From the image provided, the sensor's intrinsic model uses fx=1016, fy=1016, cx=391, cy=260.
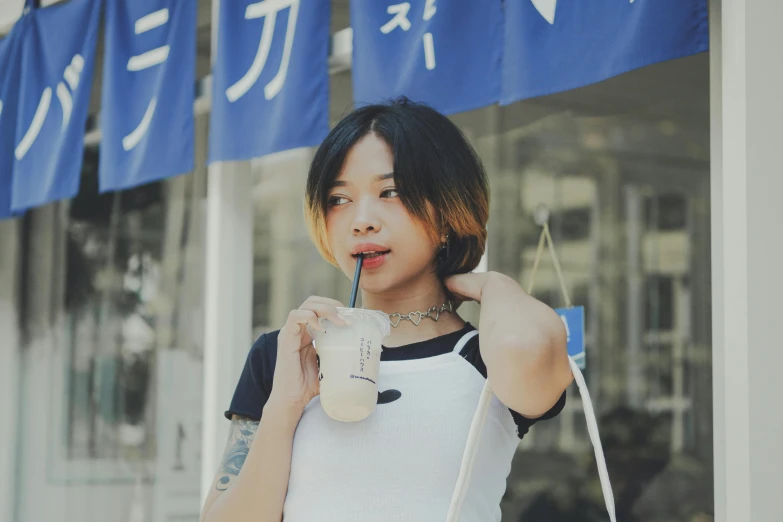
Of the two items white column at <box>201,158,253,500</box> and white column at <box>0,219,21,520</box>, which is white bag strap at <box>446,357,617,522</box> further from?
white column at <box>0,219,21,520</box>

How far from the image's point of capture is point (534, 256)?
3.85 metres

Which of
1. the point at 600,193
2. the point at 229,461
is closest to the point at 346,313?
the point at 229,461

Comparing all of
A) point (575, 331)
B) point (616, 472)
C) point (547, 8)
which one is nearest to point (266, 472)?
point (547, 8)

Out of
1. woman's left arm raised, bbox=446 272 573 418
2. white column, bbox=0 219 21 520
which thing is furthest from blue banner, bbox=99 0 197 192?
woman's left arm raised, bbox=446 272 573 418

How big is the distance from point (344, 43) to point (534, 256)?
1185 mm

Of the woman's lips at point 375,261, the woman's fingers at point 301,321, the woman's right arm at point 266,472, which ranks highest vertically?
the woman's lips at point 375,261

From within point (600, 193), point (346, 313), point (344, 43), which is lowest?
point (346, 313)

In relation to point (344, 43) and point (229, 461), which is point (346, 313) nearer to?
point (229, 461)

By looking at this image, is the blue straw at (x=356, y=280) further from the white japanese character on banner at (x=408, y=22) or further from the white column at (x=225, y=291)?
the white column at (x=225, y=291)

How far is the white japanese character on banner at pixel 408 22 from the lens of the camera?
2621 mm

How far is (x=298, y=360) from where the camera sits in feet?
4.55

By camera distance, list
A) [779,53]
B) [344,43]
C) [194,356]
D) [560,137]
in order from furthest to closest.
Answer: [194,356]
[560,137]
[344,43]
[779,53]

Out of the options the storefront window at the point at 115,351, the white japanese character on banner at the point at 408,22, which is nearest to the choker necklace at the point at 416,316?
the white japanese character on banner at the point at 408,22

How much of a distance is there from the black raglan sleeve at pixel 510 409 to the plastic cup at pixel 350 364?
15 centimetres
